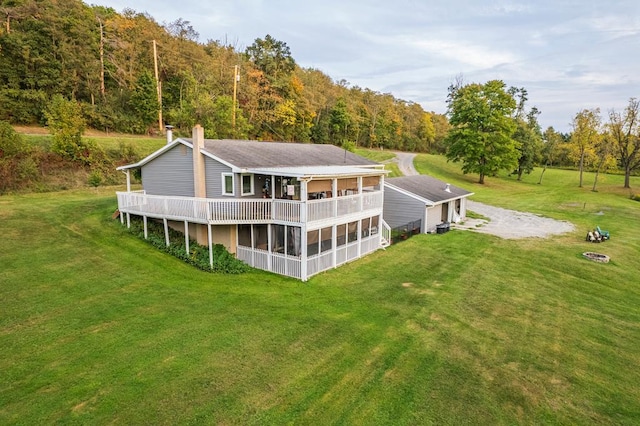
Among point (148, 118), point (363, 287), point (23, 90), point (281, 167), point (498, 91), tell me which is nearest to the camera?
point (363, 287)

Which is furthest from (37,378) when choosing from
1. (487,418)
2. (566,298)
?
(566,298)

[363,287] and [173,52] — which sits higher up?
[173,52]

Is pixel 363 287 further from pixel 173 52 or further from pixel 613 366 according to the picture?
pixel 173 52

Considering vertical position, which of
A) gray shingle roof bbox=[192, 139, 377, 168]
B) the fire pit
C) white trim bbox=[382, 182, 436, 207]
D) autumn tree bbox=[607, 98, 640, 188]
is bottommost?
the fire pit

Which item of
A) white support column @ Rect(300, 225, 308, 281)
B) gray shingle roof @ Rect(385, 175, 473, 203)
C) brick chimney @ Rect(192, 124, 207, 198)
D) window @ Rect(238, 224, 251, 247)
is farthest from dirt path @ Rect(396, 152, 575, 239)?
brick chimney @ Rect(192, 124, 207, 198)

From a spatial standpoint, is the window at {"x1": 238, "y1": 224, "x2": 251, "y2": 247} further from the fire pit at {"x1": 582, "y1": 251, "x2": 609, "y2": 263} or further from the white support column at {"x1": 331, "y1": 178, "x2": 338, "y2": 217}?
the fire pit at {"x1": 582, "y1": 251, "x2": 609, "y2": 263}

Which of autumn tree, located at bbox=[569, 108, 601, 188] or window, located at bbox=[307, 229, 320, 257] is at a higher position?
autumn tree, located at bbox=[569, 108, 601, 188]

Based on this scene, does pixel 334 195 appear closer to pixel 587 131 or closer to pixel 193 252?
pixel 193 252
